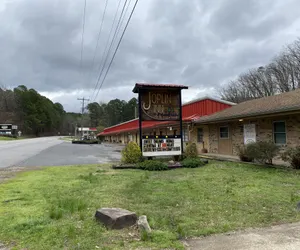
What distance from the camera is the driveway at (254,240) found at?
3.75 m

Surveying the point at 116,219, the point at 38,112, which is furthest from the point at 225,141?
the point at 38,112

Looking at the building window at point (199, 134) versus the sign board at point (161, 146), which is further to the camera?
the building window at point (199, 134)

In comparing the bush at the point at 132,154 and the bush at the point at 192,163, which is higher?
the bush at the point at 132,154

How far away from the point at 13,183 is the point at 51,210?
14.0 ft

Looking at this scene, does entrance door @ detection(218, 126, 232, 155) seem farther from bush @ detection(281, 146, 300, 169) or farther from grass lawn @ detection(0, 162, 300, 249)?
grass lawn @ detection(0, 162, 300, 249)

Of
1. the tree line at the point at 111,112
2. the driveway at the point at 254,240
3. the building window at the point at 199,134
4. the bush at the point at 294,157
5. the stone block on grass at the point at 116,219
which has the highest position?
the tree line at the point at 111,112

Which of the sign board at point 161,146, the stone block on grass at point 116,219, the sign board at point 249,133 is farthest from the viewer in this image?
the sign board at point 249,133

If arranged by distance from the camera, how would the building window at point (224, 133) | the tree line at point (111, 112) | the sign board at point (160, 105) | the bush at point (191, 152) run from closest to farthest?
the sign board at point (160, 105) < the bush at point (191, 152) < the building window at point (224, 133) < the tree line at point (111, 112)

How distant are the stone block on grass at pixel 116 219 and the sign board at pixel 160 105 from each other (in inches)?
369

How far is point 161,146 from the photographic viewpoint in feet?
45.7

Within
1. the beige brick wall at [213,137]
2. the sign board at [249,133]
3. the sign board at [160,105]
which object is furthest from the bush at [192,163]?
the beige brick wall at [213,137]

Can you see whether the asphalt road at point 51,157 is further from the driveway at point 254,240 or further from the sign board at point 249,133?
the driveway at point 254,240

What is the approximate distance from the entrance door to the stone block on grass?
50.1 feet

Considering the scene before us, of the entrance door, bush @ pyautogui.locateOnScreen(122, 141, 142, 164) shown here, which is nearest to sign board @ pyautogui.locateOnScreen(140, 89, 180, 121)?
bush @ pyautogui.locateOnScreen(122, 141, 142, 164)
